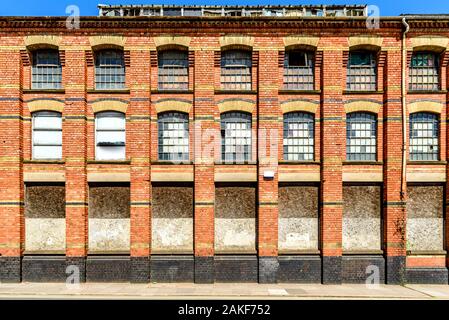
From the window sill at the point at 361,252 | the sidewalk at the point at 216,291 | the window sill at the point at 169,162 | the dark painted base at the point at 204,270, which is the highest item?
the window sill at the point at 169,162

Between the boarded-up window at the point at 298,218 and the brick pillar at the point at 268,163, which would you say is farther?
the boarded-up window at the point at 298,218

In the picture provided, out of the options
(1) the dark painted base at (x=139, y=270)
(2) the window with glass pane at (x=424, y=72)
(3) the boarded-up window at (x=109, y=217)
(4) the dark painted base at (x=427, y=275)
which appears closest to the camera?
(1) the dark painted base at (x=139, y=270)

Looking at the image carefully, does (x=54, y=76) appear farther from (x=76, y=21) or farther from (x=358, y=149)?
(x=358, y=149)

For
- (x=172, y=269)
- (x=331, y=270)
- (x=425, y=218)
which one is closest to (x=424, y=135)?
(x=425, y=218)

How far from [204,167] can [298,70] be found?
594 centimetres

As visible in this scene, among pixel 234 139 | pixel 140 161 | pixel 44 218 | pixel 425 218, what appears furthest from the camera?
pixel 234 139

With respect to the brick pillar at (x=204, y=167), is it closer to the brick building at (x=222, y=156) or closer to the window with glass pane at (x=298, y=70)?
the brick building at (x=222, y=156)

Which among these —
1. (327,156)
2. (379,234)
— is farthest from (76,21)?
(379,234)

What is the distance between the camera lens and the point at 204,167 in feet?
46.3

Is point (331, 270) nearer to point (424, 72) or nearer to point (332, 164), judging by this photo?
point (332, 164)

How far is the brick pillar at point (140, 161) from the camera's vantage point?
45.6 feet

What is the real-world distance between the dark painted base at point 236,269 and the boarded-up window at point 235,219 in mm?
408

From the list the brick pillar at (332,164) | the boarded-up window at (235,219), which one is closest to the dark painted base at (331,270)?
the brick pillar at (332,164)

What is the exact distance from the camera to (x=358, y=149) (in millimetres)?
14445
